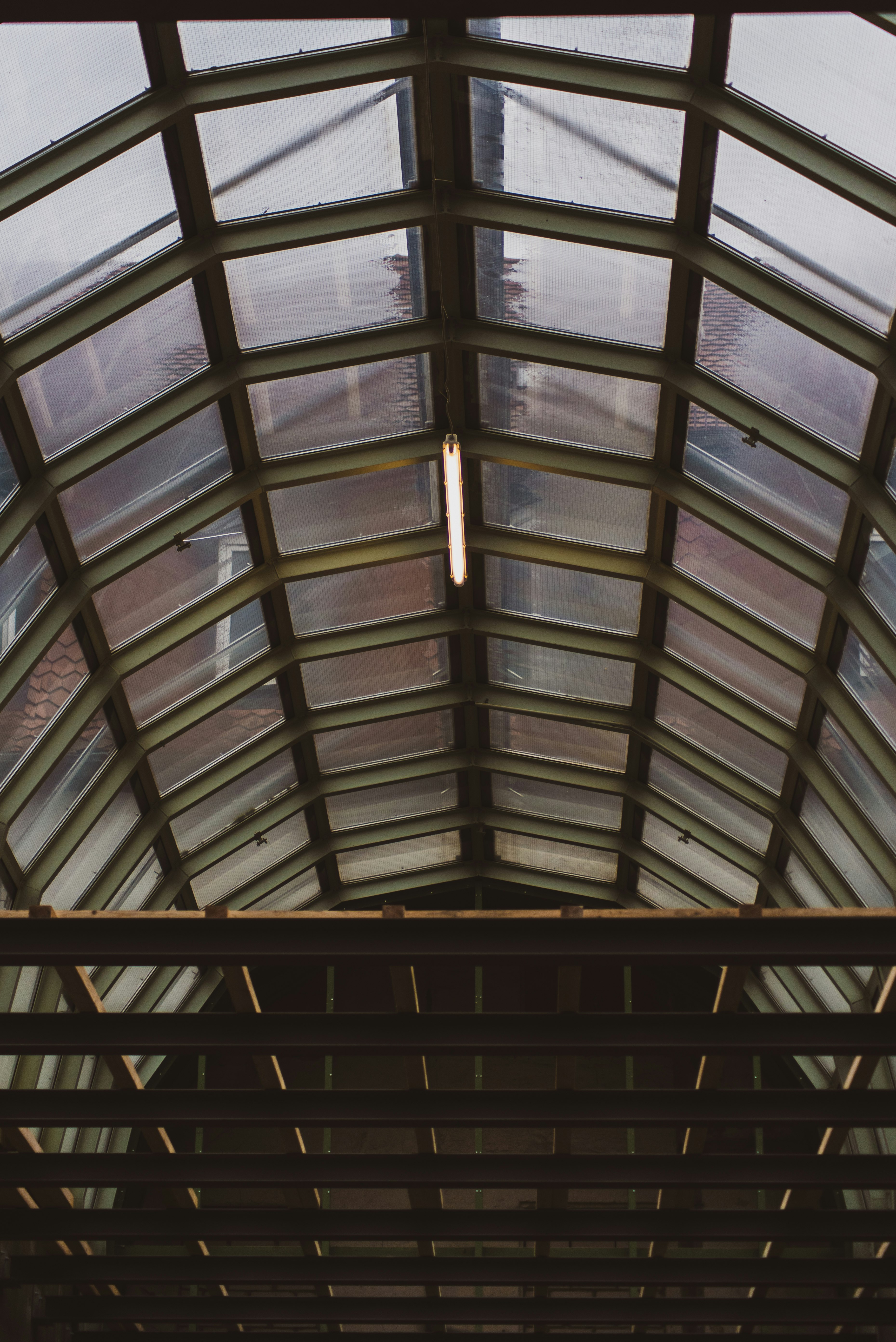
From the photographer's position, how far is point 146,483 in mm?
17391

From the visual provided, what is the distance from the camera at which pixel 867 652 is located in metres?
17.1

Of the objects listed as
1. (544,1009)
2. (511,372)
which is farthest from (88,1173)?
(544,1009)

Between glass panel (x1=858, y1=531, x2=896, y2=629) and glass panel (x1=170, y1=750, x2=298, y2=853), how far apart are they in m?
11.0

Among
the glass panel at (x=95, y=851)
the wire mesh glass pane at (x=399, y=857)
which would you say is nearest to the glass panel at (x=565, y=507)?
the glass panel at (x=95, y=851)

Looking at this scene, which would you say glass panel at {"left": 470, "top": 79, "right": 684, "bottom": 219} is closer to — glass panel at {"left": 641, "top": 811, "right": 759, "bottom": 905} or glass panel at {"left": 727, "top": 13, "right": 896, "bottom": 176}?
glass panel at {"left": 727, "top": 13, "right": 896, "bottom": 176}

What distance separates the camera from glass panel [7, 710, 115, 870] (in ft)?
60.5

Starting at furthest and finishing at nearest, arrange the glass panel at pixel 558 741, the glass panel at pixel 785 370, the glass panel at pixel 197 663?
the glass panel at pixel 558 741 → the glass panel at pixel 197 663 → the glass panel at pixel 785 370

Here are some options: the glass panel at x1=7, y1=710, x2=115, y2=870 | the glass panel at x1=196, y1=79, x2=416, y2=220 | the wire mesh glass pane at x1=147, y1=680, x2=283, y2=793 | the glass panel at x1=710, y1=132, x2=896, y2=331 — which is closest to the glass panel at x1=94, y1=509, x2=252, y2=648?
the glass panel at x1=7, y1=710, x2=115, y2=870

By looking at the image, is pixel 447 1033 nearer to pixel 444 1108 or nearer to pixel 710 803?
pixel 444 1108

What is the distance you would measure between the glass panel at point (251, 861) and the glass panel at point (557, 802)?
159 inches

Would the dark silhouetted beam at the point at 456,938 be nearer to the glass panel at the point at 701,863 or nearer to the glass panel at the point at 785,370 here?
the glass panel at the point at 785,370

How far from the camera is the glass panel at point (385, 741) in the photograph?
2416 centimetres

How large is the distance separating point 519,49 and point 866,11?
10.9m

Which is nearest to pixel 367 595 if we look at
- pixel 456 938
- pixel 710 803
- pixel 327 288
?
pixel 327 288
